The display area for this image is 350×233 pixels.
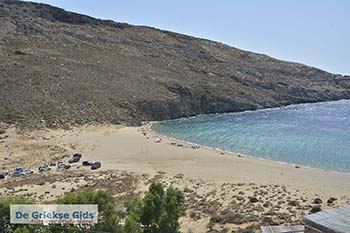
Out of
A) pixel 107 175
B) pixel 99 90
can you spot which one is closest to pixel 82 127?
pixel 99 90

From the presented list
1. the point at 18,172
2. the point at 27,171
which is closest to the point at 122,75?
the point at 27,171

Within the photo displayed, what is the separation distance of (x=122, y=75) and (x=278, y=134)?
3859 cm

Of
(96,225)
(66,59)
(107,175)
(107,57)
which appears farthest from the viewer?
(107,57)

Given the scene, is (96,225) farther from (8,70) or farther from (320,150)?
(8,70)

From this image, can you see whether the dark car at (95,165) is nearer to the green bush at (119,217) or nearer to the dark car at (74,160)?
the dark car at (74,160)

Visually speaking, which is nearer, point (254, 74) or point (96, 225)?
point (96, 225)

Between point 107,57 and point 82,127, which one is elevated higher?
point 107,57

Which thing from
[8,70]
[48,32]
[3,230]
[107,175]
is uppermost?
[48,32]

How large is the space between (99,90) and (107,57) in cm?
2292

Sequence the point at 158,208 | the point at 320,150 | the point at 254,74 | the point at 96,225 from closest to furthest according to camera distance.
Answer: the point at 96,225 → the point at 158,208 → the point at 320,150 → the point at 254,74

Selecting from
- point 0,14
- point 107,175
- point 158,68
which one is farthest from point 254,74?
point 107,175

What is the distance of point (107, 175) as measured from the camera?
37406 millimetres

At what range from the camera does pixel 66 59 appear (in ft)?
310

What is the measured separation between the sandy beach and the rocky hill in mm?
13499
